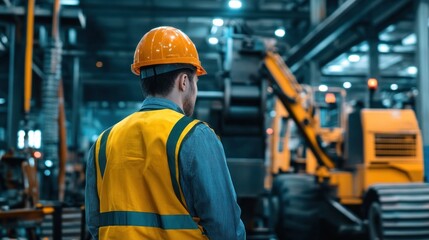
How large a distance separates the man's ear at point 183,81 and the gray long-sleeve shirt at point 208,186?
0.24 metres

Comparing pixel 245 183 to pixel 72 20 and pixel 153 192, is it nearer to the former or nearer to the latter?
pixel 72 20

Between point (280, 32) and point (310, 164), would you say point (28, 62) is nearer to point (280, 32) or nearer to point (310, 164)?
point (310, 164)

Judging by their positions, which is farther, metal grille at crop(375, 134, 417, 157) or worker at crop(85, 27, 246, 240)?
metal grille at crop(375, 134, 417, 157)

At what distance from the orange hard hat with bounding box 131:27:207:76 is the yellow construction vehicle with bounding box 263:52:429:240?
549 centimetres

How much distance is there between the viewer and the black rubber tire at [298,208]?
397 inches

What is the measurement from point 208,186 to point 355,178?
7721mm

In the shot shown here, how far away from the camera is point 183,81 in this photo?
7.48ft

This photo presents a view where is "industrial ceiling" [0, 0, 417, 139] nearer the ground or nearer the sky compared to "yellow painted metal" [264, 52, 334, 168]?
nearer the sky

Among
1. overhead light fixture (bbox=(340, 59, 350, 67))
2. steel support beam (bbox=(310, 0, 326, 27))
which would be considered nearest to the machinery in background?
steel support beam (bbox=(310, 0, 326, 27))

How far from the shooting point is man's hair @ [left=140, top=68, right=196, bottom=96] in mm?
2256

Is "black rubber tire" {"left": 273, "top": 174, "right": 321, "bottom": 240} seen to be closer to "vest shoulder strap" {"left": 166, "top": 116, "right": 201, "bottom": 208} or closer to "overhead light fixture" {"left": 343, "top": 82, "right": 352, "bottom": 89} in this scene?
"vest shoulder strap" {"left": 166, "top": 116, "right": 201, "bottom": 208}

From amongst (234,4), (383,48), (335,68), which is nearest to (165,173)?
(234,4)

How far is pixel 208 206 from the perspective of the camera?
2029mm

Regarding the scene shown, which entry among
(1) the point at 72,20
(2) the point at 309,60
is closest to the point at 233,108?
(1) the point at 72,20
